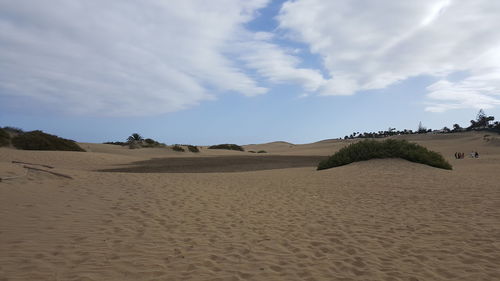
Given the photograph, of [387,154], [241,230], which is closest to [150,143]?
[387,154]

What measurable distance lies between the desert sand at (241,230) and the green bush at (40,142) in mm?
17034

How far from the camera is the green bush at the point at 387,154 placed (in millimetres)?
17938

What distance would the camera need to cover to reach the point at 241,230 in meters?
6.89

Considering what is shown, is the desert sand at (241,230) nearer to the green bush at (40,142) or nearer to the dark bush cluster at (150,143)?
the green bush at (40,142)

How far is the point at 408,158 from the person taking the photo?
18109 millimetres

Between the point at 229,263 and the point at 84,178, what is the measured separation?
9174 millimetres

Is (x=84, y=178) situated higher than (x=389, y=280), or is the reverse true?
(x=84, y=178)

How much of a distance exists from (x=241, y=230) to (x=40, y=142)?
25.4 metres

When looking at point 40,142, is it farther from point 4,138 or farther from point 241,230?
point 241,230

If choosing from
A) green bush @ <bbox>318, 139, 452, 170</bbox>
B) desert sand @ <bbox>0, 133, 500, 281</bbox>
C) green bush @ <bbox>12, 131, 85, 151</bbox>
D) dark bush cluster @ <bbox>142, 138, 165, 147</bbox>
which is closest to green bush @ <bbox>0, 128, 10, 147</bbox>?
green bush @ <bbox>12, 131, 85, 151</bbox>

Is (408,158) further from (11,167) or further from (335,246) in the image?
(11,167)

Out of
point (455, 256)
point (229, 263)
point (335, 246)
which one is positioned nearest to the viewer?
point (229, 263)

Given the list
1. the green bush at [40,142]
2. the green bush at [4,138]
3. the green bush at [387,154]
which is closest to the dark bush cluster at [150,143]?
the green bush at [40,142]

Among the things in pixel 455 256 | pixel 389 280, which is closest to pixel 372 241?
pixel 455 256
